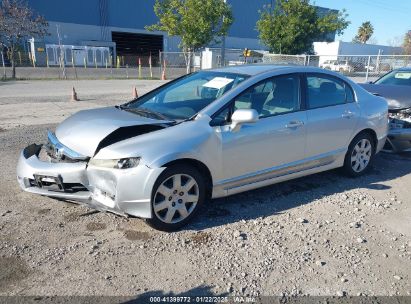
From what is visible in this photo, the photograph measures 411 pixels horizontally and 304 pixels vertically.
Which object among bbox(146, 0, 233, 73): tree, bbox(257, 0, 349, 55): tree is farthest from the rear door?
bbox(257, 0, 349, 55): tree

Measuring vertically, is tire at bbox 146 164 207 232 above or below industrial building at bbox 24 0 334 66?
below

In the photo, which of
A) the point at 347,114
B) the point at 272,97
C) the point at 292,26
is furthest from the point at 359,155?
the point at 292,26

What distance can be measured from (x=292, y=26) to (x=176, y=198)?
94.2ft

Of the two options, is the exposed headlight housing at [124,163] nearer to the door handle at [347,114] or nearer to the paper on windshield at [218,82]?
the paper on windshield at [218,82]

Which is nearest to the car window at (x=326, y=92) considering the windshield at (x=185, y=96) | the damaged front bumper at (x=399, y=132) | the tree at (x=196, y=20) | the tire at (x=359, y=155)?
the tire at (x=359, y=155)

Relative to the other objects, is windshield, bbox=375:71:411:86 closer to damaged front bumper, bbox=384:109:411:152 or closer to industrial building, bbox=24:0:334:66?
damaged front bumper, bbox=384:109:411:152

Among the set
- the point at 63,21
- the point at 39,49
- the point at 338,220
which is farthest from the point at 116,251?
the point at 63,21

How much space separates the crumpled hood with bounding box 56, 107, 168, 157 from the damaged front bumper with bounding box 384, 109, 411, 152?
Result: 168 inches

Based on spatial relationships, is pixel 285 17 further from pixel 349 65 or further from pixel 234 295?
pixel 234 295

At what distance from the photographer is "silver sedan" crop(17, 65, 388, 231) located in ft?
10.9

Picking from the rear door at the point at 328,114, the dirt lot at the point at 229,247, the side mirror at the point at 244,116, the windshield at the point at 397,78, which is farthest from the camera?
the windshield at the point at 397,78

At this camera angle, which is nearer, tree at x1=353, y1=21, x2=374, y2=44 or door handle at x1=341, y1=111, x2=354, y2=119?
door handle at x1=341, y1=111, x2=354, y2=119

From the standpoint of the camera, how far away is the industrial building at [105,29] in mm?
36094

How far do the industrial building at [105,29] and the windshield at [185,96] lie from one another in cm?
3220
